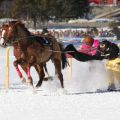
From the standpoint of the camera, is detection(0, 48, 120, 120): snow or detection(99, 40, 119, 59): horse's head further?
detection(99, 40, 119, 59): horse's head

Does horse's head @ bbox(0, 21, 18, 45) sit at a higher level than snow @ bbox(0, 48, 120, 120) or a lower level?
higher

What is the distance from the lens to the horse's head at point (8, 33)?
13375 millimetres

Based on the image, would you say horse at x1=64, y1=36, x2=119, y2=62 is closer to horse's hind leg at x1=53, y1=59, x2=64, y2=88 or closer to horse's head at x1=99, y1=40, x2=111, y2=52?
horse's head at x1=99, y1=40, x2=111, y2=52

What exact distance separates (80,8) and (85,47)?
183 feet

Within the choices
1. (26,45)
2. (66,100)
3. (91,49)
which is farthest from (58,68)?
(66,100)

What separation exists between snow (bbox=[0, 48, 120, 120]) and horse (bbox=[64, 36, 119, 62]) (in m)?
0.43

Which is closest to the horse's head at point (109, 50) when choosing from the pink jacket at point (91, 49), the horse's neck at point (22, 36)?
the pink jacket at point (91, 49)

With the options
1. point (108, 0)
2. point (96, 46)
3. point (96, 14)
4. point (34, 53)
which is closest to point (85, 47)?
point (96, 46)

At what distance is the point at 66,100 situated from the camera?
40.6ft

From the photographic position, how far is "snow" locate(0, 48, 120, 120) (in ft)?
33.7

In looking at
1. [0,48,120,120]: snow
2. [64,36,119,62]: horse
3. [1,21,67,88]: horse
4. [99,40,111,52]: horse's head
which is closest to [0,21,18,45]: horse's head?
[1,21,67,88]: horse

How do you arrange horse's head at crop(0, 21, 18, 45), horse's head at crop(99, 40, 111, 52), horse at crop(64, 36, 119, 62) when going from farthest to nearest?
horse's head at crop(99, 40, 111, 52)
horse at crop(64, 36, 119, 62)
horse's head at crop(0, 21, 18, 45)

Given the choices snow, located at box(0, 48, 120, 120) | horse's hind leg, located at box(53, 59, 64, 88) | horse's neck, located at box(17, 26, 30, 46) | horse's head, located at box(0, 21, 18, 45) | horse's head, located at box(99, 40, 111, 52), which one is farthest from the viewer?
horse's head, located at box(99, 40, 111, 52)

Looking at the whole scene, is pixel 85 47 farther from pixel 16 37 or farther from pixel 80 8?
pixel 80 8
